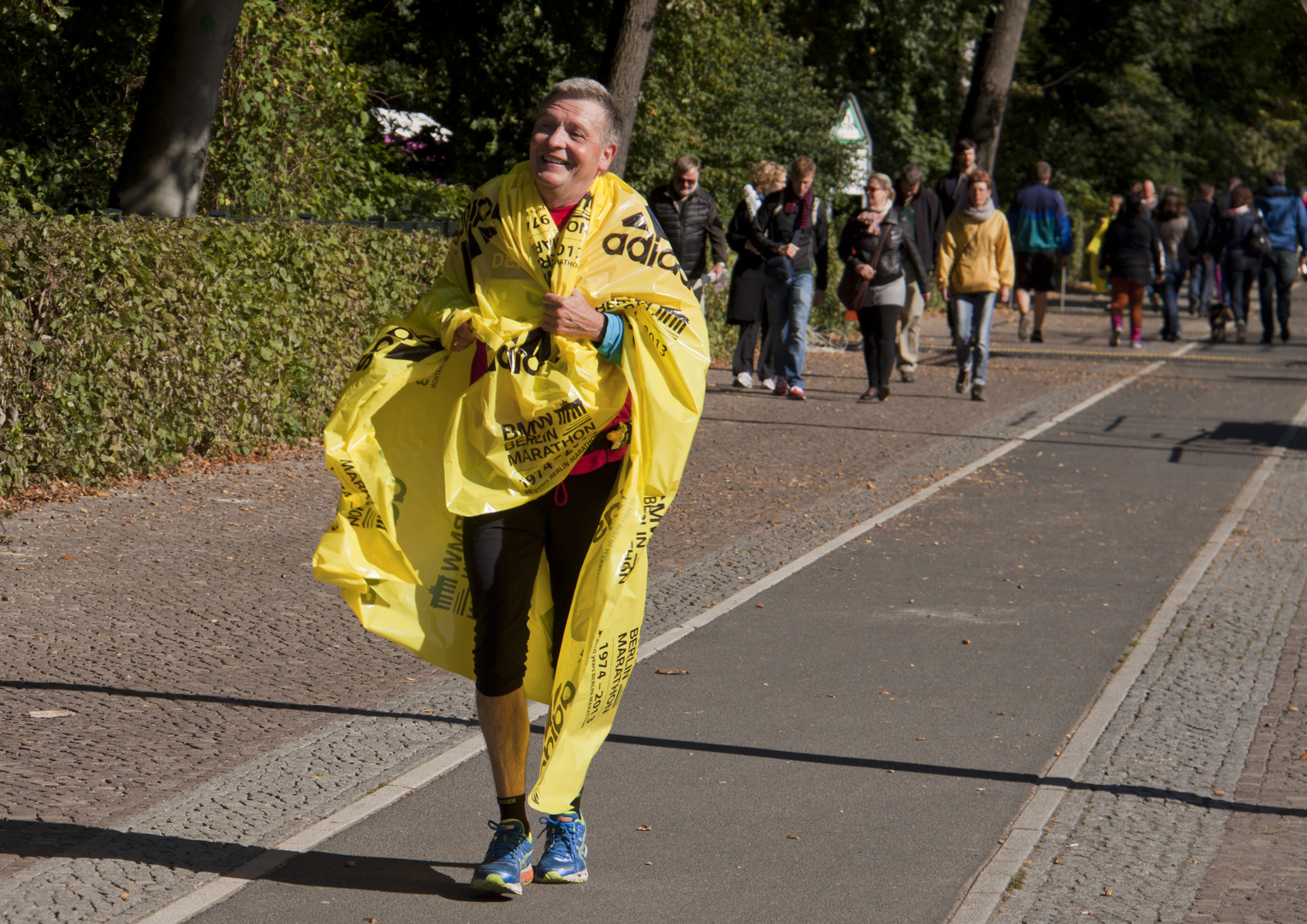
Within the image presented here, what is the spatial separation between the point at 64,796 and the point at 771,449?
791 cm

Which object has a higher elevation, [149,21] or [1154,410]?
[149,21]

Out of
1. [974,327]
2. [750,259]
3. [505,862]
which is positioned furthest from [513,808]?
[974,327]

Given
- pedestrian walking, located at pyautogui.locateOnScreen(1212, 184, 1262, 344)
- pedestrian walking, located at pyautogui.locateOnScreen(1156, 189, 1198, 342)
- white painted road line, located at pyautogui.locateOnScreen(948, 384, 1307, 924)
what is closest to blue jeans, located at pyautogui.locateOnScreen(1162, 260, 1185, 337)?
pedestrian walking, located at pyautogui.locateOnScreen(1156, 189, 1198, 342)

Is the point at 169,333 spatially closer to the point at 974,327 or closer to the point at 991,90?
the point at 974,327

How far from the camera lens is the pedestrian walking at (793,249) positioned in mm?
14422

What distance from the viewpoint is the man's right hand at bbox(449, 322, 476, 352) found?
3809mm

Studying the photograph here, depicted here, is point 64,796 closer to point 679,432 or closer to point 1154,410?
point 679,432

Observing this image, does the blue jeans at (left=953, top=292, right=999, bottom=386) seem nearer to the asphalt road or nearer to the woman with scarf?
the woman with scarf

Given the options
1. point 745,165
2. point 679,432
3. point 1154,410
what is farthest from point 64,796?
point 745,165

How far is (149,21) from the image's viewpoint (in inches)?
549

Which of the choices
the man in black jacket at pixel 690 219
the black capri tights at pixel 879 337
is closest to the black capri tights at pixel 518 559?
the man in black jacket at pixel 690 219

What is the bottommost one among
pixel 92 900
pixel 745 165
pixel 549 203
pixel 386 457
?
pixel 92 900

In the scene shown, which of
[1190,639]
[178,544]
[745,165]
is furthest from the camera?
[745,165]

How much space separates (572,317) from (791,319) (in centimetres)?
1103
